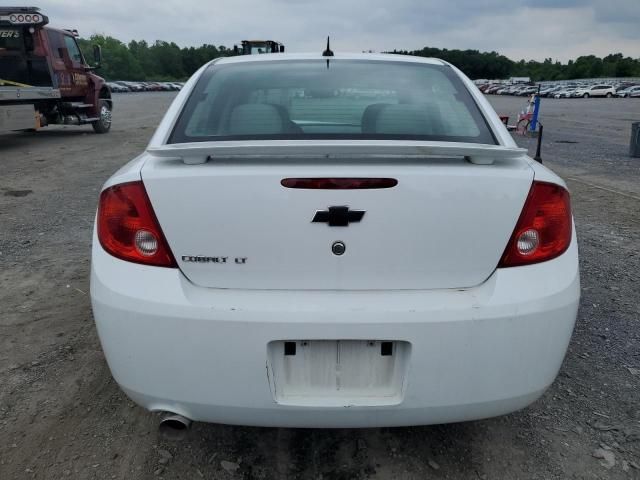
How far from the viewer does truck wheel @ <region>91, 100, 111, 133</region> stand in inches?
599

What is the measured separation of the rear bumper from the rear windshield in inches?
26.3

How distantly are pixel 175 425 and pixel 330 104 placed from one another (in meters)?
1.66

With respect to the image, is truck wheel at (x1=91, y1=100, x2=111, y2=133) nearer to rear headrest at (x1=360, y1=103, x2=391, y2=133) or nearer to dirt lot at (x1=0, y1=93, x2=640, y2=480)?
dirt lot at (x1=0, y1=93, x2=640, y2=480)

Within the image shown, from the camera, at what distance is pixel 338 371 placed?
1.77m

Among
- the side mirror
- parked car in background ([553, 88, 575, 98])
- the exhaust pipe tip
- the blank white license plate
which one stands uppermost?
the side mirror

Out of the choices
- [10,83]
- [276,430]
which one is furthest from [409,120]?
[10,83]

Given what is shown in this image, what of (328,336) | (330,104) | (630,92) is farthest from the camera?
(630,92)

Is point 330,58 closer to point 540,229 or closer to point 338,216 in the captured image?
point 338,216

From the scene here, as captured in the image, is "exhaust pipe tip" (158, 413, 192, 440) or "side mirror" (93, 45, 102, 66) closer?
"exhaust pipe tip" (158, 413, 192, 440)

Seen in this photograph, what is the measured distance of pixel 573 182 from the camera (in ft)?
26.7

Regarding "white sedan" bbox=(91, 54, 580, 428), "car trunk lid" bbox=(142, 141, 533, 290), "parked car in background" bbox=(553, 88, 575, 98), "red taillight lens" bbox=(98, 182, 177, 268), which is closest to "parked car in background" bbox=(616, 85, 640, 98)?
"parked car in background" bbox=(553, 88, 575, 98)

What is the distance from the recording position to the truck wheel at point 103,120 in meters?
15.2

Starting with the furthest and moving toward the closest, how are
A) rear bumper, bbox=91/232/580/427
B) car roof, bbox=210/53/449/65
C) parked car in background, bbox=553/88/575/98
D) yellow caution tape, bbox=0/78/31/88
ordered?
1. parked car in background, bbox=553/88/575/98
2. yellow caution tape, bbox=0/78/31/88
3. car roof, bbox=210/53/449/65
4. rear bumper, bbox=91/232/580/427

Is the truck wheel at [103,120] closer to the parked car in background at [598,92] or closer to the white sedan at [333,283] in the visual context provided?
the white sedan at [333,283]
